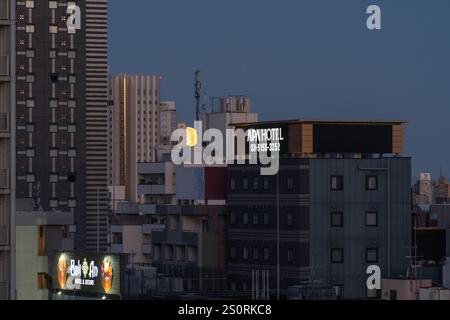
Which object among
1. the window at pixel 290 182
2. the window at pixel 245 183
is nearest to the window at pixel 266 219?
the window at pixel 290 182

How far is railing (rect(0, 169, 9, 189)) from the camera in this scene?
1750 inches

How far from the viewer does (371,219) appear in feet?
465

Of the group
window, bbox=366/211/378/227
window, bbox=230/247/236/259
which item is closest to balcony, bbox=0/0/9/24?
window, bbox=366/211/378/227

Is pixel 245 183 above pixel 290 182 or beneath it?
beneath

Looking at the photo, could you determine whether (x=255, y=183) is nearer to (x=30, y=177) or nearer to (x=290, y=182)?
(x=290, y=182)

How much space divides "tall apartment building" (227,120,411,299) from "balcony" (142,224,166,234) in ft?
66.9

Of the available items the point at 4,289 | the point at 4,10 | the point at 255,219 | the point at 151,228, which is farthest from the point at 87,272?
the point at 151,228

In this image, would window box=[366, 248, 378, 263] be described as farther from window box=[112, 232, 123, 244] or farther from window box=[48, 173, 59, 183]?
window box=[48, 173, 59, 183]

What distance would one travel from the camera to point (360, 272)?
456 feet

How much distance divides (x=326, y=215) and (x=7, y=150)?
9667 centimetres

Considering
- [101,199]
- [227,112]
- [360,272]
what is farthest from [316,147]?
[101,199]
